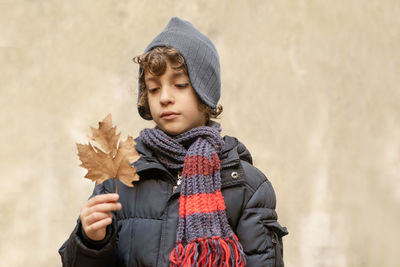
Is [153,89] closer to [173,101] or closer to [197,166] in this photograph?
[173,101]

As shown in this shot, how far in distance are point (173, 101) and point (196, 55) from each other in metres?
0.14

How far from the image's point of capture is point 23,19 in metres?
1.93

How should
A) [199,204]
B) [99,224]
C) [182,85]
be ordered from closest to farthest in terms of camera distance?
[99,224] < [199,204] < [182,85]

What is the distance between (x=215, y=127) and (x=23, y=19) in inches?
43.2

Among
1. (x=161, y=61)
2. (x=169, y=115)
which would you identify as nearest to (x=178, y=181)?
(x=169, y=115)

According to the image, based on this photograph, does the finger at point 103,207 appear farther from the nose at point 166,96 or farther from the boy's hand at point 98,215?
the nose at point 166,96

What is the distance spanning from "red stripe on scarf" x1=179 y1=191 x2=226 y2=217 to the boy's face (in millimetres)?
176

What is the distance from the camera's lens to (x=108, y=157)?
0.99 meters

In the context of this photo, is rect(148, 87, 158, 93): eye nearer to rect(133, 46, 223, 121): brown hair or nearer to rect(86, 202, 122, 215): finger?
rect(133, 46, 223, 121): brown hair

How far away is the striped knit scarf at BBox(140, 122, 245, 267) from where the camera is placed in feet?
3.37

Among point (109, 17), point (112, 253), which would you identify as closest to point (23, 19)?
point (109, 17)

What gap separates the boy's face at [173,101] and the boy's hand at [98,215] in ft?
0.85

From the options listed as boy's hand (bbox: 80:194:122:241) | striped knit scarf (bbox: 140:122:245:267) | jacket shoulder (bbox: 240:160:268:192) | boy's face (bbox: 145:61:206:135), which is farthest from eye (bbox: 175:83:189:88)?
boy's hand (bbox: 80:194:122:241)

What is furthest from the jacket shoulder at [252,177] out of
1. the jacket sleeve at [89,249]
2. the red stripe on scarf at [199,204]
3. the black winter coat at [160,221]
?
the jacket sleeve at [89,249]
